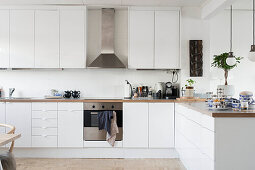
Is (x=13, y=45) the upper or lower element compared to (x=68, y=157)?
upper

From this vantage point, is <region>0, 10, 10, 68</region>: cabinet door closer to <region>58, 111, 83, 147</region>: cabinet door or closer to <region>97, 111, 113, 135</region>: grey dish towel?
<region>58, 111, 83, 147</region>: cabinet door

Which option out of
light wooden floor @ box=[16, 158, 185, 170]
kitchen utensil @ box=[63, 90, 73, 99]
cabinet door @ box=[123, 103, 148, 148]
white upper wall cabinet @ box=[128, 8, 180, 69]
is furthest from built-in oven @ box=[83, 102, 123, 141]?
white upper wall cabinet @ box=[128, 8, 180, 69]

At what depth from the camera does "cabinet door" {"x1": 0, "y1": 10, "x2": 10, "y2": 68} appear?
4594 millimetres

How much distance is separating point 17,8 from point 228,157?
13.1 feet

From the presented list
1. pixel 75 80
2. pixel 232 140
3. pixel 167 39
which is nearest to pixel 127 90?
pixel 75 80

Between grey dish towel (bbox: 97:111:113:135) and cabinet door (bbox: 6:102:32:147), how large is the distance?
111 centimetres

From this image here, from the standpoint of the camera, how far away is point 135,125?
4305mm

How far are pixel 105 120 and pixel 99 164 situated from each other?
0.65 m

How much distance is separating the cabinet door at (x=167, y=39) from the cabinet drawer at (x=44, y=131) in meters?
1.97

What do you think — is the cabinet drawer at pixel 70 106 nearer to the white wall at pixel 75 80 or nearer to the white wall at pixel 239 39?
the white wall at pixel 75 80

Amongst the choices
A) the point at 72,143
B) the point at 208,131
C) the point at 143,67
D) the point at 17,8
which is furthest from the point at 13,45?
the point at 208,131

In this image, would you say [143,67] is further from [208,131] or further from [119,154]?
[208,131]

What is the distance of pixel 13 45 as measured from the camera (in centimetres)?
461

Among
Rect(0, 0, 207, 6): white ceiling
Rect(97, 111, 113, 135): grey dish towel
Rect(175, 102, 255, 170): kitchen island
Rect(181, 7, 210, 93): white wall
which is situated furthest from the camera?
Rect(181, 7, 210, 93): white wall
